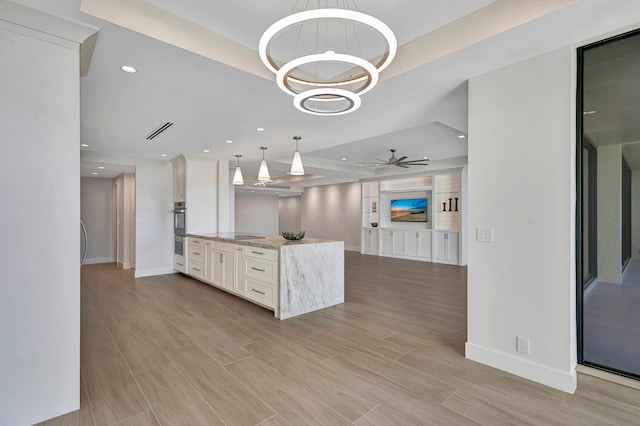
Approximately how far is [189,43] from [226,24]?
316 mm

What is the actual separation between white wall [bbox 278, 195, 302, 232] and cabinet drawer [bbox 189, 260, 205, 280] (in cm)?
833

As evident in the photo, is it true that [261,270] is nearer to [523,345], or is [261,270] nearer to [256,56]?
[256,56]

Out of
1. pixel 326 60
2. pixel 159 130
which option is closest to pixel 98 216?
pixel 159 130

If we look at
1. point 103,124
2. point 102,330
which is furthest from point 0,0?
point 102,330

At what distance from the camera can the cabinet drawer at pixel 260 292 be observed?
3779mm

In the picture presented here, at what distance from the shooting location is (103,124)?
4.16 m

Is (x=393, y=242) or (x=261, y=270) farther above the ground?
(x=261, y=270)

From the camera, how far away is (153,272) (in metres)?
6.42

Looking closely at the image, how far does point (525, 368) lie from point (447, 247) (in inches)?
232

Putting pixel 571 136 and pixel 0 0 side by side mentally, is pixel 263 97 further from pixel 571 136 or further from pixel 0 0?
pixel 571 136

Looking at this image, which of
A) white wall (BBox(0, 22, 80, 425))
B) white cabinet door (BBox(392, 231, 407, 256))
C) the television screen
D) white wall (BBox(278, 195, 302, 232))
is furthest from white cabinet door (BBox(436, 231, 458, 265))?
white wall (BBox(0, 22, 80, 425))

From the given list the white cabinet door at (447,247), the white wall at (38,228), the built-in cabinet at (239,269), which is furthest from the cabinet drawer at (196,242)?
the white cabinet door at (447,247)

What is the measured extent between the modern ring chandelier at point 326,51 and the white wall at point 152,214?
499 centimetres

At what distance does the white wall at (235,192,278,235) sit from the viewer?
13492 mm
